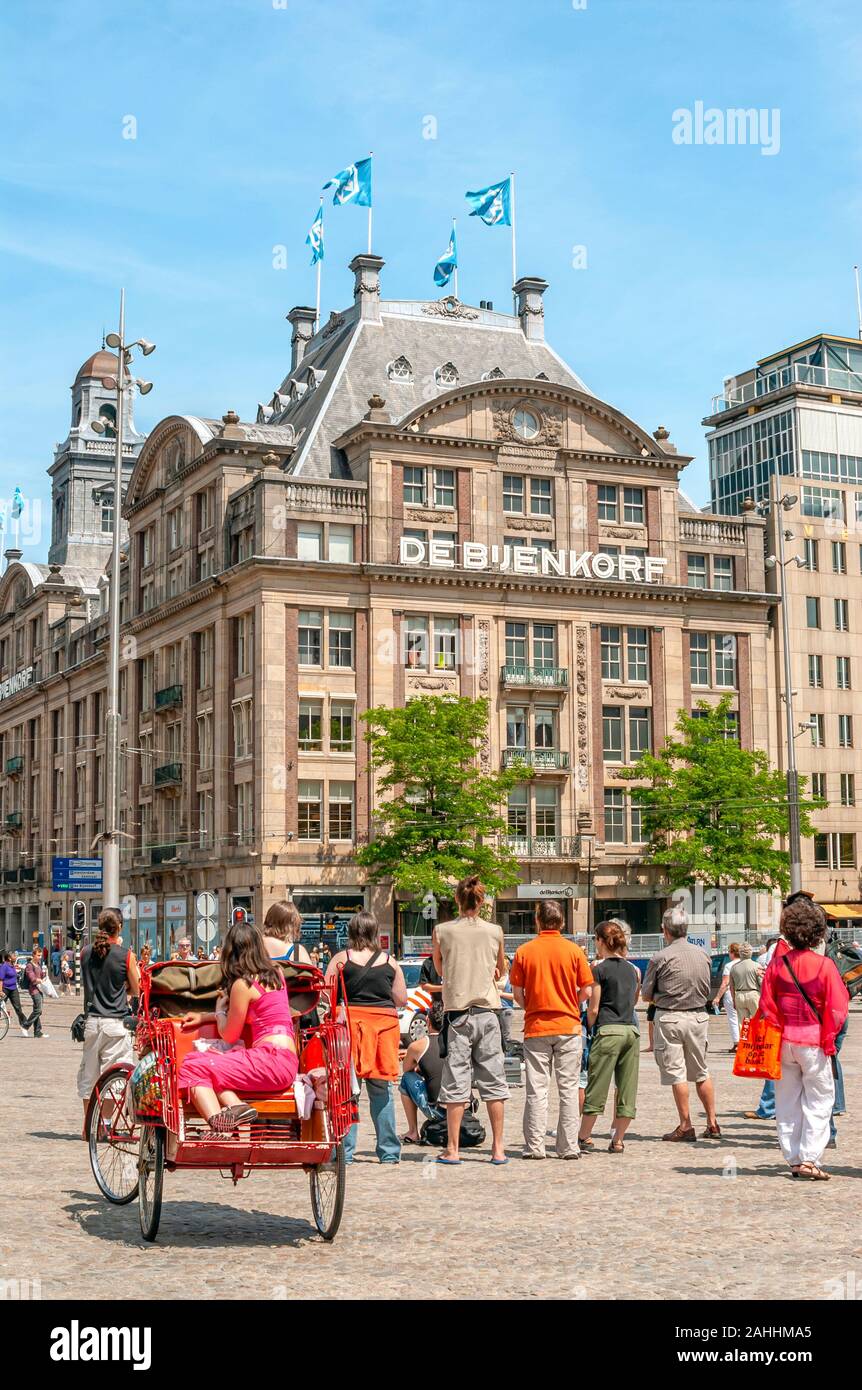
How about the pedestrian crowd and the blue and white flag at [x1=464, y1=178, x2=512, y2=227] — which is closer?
the pedestrian crowd

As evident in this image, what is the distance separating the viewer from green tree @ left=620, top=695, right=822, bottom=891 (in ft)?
198

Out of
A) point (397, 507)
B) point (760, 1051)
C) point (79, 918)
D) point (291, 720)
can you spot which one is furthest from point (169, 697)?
point (760, 1051)

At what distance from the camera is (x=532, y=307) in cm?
7281

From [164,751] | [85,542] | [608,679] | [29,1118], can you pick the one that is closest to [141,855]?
[164,751]

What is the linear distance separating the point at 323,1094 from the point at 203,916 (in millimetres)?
29557

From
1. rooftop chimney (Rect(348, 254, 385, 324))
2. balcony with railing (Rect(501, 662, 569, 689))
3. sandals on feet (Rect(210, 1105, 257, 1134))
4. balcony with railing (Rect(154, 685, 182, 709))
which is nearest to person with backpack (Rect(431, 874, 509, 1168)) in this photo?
sandals on feet (Rect(210, 1105, 257, 1134))

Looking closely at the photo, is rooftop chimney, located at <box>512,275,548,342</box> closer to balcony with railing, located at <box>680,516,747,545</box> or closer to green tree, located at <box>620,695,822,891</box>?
balcony with railing, located at <box>680,516,747,545</box>

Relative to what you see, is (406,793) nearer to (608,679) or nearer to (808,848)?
(608,679)

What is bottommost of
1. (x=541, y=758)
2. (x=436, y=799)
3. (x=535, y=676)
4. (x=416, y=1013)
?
(x=416, y=1013)

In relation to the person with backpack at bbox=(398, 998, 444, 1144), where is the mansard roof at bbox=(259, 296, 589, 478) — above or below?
above

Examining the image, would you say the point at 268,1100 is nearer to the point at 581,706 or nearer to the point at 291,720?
the point at 291,720

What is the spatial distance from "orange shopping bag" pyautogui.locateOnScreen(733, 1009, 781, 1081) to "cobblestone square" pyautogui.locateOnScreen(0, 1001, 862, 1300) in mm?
727

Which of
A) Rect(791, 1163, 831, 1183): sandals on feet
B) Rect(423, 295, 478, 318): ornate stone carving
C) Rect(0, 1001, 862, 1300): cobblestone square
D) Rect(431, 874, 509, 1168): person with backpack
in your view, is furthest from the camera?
Rect(423, 295, 478, 318): ornate stone carving

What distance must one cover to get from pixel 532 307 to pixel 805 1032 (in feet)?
207
